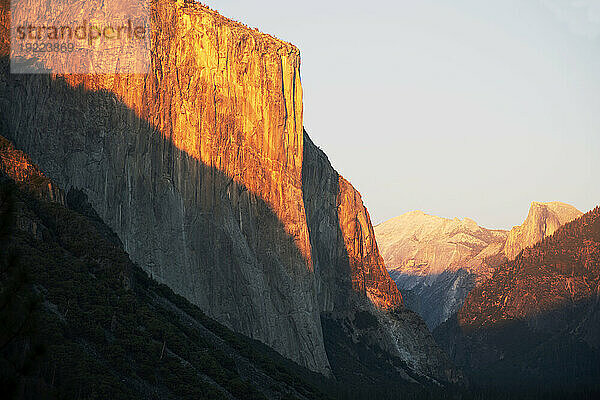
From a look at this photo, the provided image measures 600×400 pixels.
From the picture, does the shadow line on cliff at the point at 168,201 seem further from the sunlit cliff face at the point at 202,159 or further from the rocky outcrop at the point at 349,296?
the rocky outcrop at the point at 349,296

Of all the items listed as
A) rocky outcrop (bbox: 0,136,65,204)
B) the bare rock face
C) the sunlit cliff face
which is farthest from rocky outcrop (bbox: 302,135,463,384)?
Result: rocky outcrop (bbox: 0,136,65,204)

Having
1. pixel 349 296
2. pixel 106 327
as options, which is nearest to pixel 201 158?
pixel 106 327

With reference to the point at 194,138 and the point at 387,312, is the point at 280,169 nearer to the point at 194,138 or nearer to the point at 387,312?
the point at 194,138

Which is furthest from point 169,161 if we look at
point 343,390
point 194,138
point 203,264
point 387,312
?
point 387,312

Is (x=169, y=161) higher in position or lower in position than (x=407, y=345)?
higher

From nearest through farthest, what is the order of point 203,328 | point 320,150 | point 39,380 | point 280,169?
point 39,380 < point 203,328 < point 280,169 < point 320,150

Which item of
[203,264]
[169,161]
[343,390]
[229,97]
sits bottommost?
[343,390]

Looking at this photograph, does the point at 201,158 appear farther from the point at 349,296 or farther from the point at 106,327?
the point at 349,296
